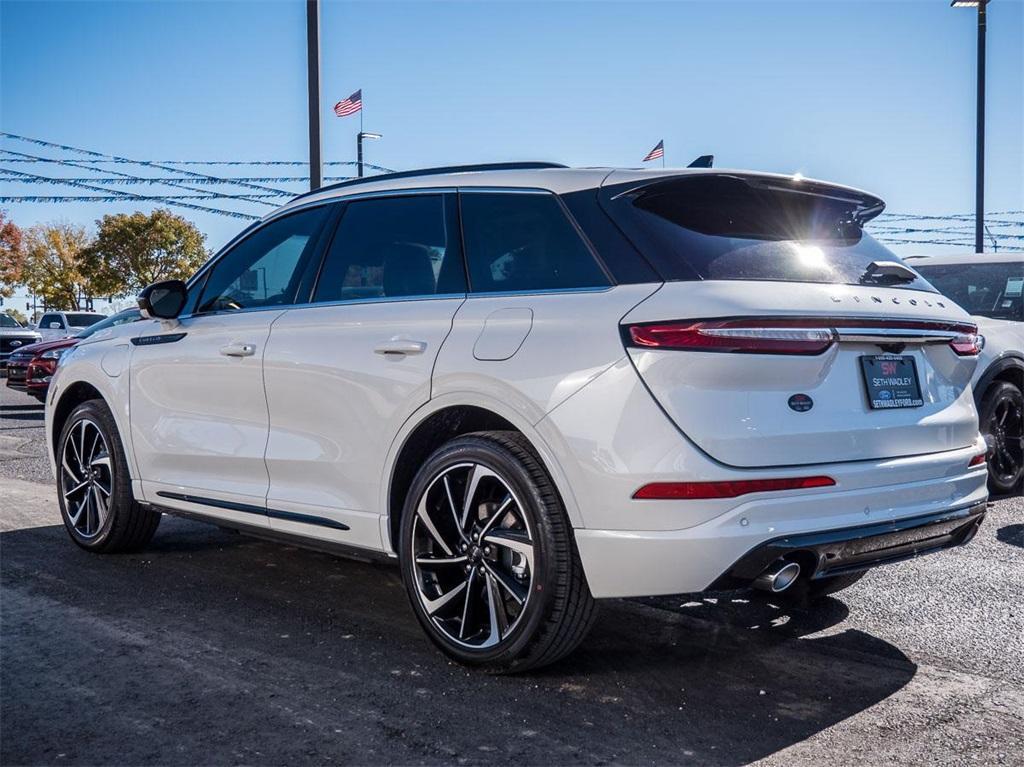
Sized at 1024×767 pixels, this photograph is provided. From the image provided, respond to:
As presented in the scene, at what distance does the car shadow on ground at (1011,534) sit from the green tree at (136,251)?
177 feet

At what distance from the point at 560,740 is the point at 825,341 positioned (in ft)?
4.87

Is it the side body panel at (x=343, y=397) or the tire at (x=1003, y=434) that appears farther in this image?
the tire at (x=1003, y=434)

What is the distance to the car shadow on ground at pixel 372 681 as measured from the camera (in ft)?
10.3

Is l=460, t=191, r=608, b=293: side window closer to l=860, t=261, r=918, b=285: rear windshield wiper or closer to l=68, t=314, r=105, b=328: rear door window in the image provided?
l=860, t=261, r=918, b=285: rear windshield wiper

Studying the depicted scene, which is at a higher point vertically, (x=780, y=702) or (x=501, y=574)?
(x=501, y=574)

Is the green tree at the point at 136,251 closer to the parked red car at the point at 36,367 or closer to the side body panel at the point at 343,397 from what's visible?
the parked red car at the point at 36,367

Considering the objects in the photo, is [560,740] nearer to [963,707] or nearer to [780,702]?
[780,702]

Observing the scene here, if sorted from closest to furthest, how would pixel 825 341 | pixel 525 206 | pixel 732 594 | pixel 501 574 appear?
pixel 825 341 < pixel 501 574 < pixel 525 206 < pixel 732 594

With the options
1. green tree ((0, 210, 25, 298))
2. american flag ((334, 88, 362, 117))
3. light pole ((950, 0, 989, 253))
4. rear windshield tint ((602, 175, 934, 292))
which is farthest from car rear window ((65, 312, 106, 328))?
green tree ((0, 210, 25, 298))

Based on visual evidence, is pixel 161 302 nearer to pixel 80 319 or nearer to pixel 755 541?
pixel 755 541

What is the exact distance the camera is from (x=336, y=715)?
133 inches

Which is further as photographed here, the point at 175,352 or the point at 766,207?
the point at 175,352

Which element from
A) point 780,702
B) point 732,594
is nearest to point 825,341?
point 780,702

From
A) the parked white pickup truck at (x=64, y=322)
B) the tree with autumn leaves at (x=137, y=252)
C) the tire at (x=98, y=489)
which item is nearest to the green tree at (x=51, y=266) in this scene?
the tree with autumn leaves at (x=137, y=252)
